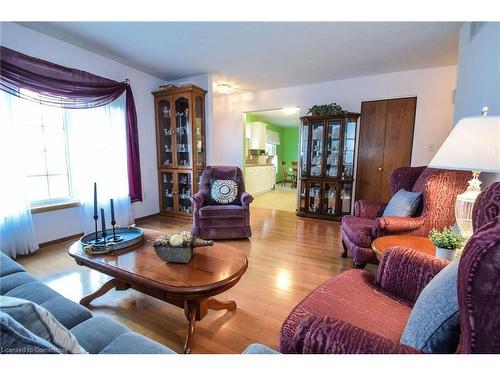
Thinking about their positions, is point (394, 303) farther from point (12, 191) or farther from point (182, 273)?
point (12, 191)

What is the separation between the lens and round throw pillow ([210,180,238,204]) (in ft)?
10.2

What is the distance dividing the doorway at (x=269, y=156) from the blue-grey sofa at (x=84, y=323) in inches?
153

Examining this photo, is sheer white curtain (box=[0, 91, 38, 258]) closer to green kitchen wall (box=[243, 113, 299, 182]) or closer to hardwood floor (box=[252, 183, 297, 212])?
hardwood floor (box=[252, 183, 297, 212])

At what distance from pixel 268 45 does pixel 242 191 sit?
5.93 ft

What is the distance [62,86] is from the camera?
2.52 m

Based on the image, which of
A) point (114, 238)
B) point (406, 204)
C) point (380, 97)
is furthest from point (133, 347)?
point (380, 97)

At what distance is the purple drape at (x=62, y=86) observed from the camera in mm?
2155

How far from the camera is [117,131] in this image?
3199mm

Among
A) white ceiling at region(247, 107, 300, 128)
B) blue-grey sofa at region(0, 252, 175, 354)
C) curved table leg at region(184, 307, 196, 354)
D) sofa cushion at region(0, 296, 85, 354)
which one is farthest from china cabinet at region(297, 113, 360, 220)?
sofa cushion at region(0, 296, 85, 354)

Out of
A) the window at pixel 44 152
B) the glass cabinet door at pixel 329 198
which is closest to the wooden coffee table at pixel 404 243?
the glass cabinet door at pixel 329 198

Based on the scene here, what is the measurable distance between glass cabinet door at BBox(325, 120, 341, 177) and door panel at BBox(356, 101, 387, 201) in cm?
40

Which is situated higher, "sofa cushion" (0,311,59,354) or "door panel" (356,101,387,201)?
"door panel" (356,101,387,201)
